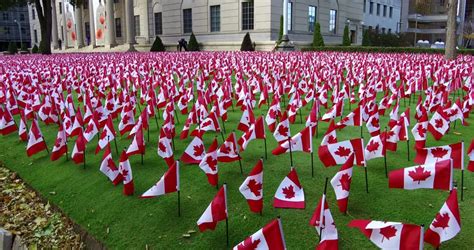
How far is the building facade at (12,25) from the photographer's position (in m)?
110

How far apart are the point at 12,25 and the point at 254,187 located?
124 metres

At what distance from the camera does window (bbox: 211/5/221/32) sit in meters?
44.9

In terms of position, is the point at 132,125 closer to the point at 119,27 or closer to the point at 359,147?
the point at 359,147

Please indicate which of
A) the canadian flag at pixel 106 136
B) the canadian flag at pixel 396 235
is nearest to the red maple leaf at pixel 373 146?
the canadian flag at pixel 396 235

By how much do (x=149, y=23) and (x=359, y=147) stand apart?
167 ft

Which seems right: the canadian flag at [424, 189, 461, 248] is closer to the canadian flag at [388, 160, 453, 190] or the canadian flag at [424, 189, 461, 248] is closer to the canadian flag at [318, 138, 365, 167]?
the canadian flag at [388, 160, 453, 190]

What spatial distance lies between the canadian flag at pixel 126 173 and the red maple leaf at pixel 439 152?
10.8 feet

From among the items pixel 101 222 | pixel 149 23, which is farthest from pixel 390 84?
pixel 149 23

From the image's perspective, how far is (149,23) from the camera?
52531mm

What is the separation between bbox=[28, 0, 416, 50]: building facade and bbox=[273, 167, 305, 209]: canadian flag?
35.6m

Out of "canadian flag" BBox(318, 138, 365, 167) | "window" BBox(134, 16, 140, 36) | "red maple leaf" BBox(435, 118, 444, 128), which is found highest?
"window" BBox(134, 16, 140, 36)

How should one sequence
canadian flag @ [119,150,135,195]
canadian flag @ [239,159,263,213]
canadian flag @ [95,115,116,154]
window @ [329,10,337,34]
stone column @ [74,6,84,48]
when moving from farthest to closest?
1. stone column @ [74,6,84,48]
2. window @ [329,10,337,34]
3. canadian flag @ [95,115,116,154]
4. canadian flag @ [119,150,135,195]
5. canadian flag @ [239,159,263,213]

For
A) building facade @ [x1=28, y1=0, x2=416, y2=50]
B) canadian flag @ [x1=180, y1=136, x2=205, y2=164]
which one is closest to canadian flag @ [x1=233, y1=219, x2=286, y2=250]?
canadian flag @ [x1=180, y1=136, x2=205, y2=164]

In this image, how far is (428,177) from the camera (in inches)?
148
